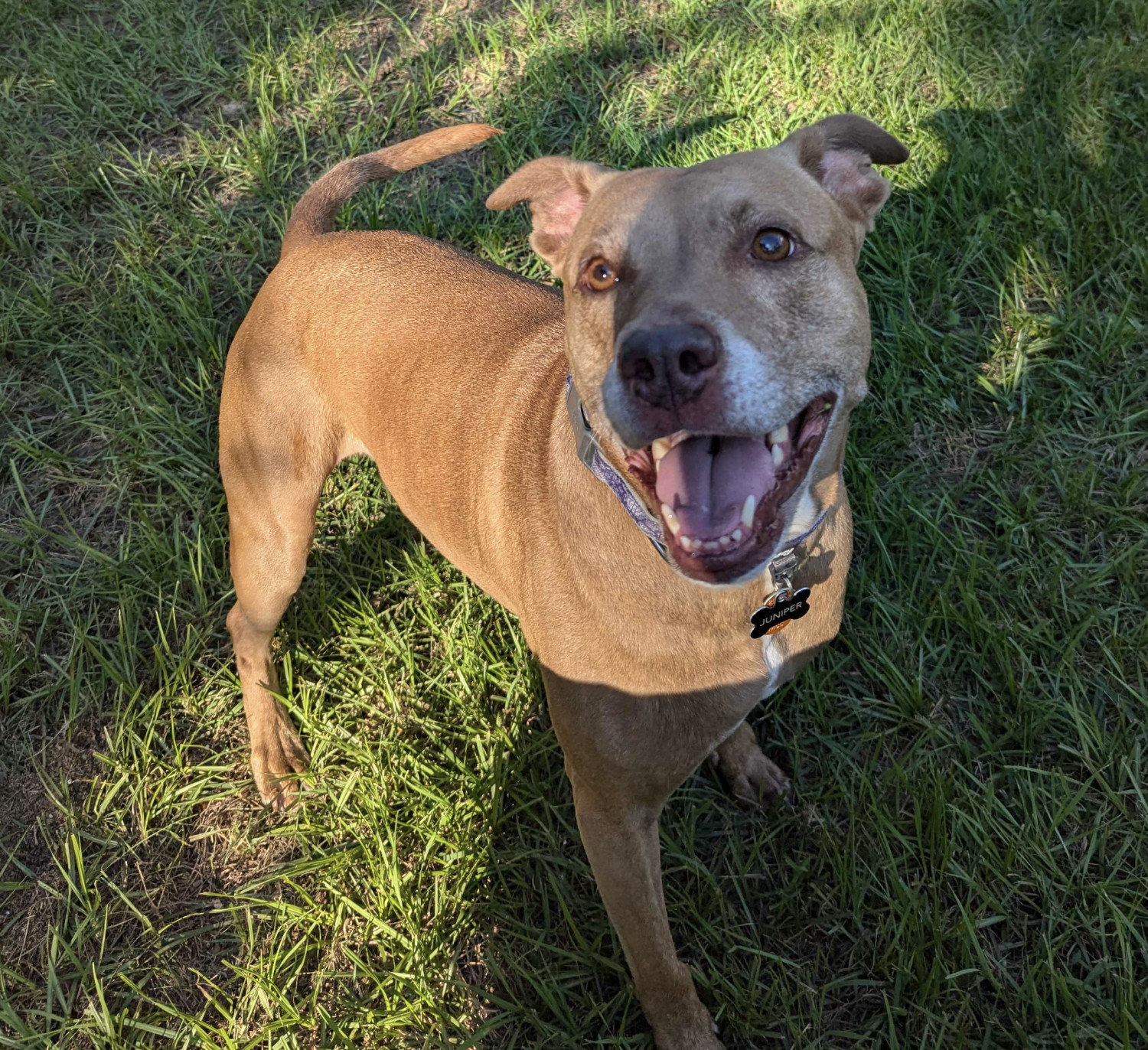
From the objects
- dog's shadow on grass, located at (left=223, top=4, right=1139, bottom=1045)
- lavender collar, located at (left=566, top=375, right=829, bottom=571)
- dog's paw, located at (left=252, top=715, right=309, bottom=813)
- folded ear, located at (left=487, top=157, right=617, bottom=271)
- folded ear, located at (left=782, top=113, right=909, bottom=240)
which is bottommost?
dog's paw, located at (left=252, top=715, right=309, bottom=813)

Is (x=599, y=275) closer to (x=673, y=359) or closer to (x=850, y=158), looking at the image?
(x=673, y=359)

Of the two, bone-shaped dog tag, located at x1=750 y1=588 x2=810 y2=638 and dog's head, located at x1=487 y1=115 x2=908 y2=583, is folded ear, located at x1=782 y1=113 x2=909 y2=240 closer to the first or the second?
dog's head, located at x1=487 y1=115 x2=908 y2=583

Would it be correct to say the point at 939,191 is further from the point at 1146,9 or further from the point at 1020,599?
the point at 1020,599

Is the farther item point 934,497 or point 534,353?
point 934,497

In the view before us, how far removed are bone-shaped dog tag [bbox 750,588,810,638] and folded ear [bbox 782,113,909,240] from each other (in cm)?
96

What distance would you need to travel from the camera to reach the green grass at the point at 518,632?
2.66 m

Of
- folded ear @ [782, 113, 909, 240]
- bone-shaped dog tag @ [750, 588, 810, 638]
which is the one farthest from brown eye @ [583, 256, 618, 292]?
bone-shaped dog tag @ [750, 588, 810, 638]

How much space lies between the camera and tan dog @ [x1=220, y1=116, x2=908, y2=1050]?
1922mm

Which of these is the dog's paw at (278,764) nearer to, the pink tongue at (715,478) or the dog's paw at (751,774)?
the dog's paw at (751,774)

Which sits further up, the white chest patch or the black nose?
the black nose

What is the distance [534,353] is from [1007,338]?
2207 millimetres

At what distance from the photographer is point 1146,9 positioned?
436cm

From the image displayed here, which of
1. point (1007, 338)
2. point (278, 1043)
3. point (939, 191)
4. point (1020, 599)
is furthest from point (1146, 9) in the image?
point (278, 1043)

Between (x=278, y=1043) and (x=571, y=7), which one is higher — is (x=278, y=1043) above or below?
below
